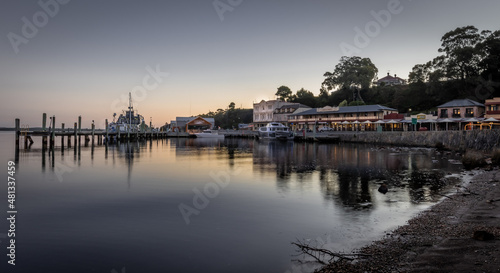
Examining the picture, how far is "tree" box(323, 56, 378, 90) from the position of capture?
104 m

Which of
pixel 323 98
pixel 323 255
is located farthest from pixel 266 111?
pixel 323 255

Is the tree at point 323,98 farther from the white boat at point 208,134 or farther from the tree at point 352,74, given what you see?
the white boat at point 208,134

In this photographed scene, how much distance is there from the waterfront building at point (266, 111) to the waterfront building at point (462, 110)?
2009 inches

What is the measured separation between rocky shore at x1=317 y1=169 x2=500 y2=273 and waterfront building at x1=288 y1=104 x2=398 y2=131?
64950 millimetres

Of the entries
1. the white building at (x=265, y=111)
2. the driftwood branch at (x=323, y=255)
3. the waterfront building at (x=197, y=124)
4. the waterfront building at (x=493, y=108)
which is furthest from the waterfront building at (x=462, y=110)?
the driftwood branch at (x=323, y=255)

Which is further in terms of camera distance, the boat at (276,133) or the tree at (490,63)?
the boat at (276,133)

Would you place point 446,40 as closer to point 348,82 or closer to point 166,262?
point 348,82

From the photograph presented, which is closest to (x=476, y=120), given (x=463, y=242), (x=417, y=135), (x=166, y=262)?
(x=417, y=135)

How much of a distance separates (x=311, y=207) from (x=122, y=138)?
80.3m

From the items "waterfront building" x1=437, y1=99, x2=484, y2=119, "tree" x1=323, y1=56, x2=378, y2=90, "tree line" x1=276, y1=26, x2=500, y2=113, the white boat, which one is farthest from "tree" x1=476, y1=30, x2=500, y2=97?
the white boat

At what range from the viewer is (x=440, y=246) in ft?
27.3

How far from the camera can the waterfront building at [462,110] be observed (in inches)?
2530

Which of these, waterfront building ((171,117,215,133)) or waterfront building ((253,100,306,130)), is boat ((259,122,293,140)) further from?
waterfront building ((171,117,215,133))

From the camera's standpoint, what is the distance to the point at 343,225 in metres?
11.7
